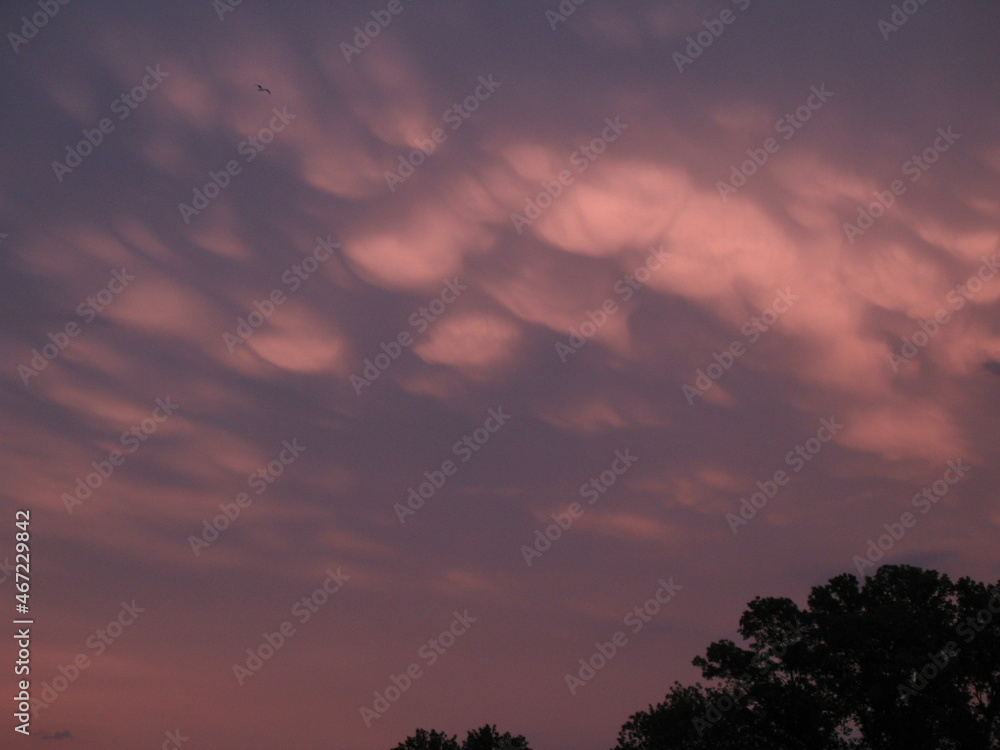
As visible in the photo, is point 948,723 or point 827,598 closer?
point 948,723

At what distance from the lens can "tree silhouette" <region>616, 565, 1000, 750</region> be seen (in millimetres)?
60844

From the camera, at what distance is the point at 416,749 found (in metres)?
69.5

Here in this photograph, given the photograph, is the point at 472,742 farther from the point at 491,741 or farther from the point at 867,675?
the point at 867,675

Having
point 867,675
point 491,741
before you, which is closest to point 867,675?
point 867,675

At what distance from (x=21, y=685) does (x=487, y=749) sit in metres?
34.3

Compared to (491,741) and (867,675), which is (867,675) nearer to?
(867,675)

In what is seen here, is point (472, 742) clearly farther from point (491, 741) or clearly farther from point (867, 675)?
point (867, 675)

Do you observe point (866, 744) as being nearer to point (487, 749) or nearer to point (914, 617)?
point (914, 617)

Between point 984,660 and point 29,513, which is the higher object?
point 29,513

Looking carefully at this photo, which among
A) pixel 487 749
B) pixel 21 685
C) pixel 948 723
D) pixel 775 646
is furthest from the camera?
pixel 487 749

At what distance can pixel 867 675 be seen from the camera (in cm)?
6200

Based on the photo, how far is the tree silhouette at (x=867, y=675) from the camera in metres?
60.8

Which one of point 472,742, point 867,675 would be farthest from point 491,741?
point 867,675

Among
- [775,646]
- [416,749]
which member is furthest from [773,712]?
[416,749]
